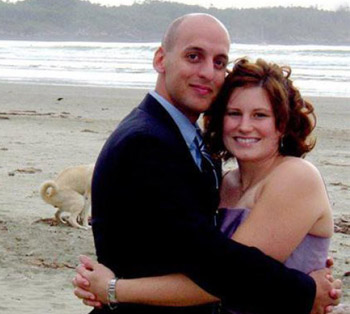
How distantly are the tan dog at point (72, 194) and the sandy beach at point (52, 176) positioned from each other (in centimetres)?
21

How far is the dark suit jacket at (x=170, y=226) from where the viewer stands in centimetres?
285

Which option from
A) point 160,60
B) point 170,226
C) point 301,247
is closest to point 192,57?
point 160,60

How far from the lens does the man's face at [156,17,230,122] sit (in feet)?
10.1

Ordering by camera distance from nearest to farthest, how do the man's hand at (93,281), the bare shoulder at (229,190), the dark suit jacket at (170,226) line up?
the dark suit jacket at (170,226), the man's hand at (93,281), the bare shoulder at (229,190)

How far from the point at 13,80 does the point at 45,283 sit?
88.3 feet

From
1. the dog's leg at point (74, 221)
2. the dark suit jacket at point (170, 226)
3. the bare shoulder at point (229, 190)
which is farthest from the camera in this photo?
the dog's leg at point (74, 221)

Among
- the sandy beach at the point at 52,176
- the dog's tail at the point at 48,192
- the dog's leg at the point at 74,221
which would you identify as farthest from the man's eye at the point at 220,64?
the dog's tail at the point at 48,192

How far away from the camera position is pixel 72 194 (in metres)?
8.71

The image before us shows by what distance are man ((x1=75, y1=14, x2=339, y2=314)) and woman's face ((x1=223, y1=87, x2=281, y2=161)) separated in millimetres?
91

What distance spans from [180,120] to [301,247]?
22.8 inches

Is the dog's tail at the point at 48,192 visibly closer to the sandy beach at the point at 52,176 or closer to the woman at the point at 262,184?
the sandy beach at the point at 52,176

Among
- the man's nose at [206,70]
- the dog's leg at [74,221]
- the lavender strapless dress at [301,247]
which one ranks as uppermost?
the man's nose at [206,70]

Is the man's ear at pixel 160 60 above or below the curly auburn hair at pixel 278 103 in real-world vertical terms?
above

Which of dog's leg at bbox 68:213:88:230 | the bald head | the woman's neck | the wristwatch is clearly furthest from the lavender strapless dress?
dog's leg at bbox 68:213:88:230
